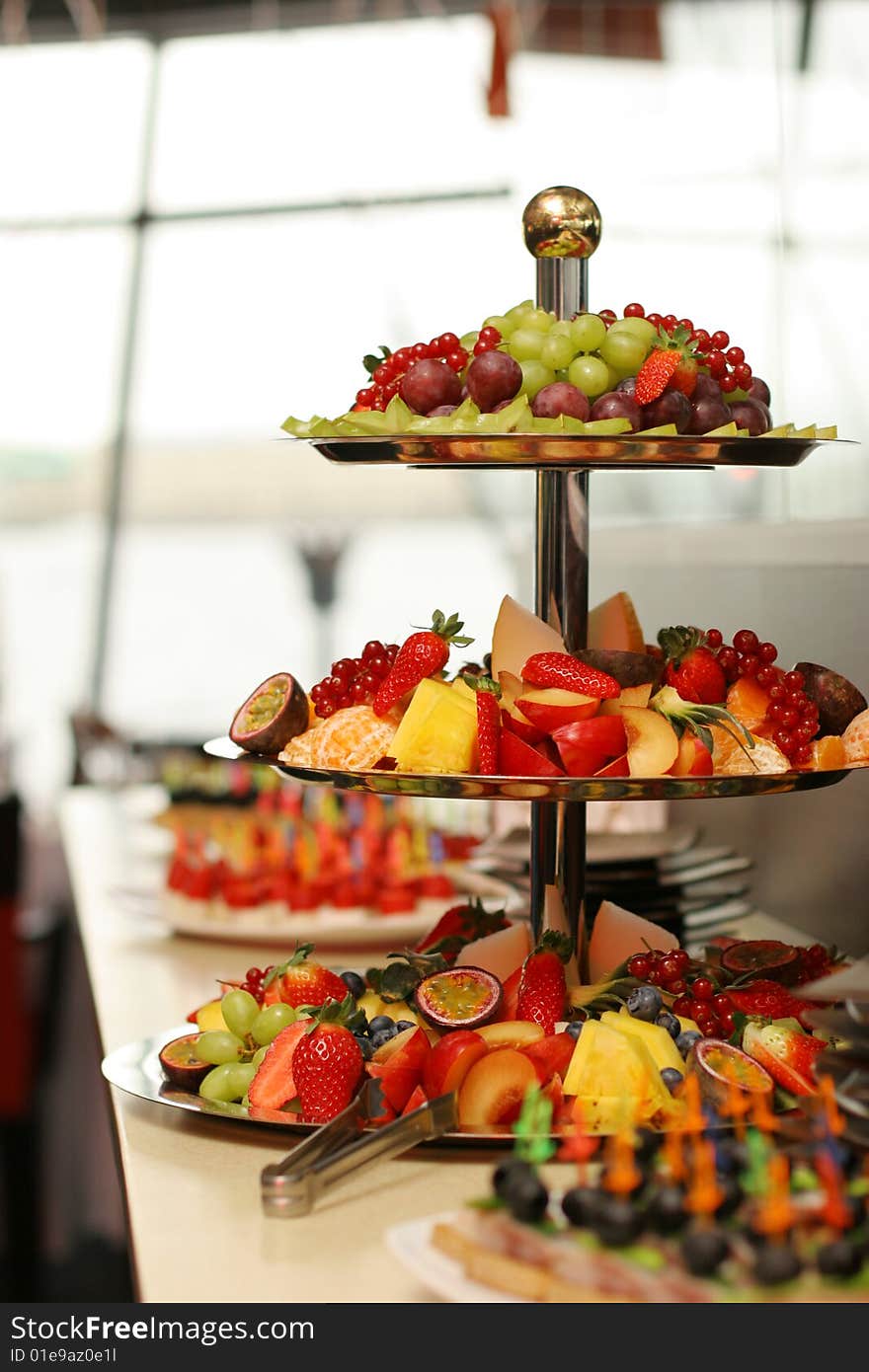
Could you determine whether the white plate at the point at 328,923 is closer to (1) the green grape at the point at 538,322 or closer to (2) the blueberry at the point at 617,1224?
(1) the green grape at the point at 538,322

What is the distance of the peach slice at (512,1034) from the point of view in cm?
136

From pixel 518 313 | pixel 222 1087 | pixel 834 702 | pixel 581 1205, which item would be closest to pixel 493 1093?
pixel 222 1087

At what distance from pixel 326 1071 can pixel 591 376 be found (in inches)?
23.4

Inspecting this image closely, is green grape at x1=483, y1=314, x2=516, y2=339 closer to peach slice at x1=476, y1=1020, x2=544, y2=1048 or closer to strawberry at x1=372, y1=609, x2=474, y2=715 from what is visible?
strawberry at x1=372, y1=609, x2=474, y2=715

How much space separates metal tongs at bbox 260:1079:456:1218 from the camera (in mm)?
1162

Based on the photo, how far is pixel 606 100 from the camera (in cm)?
516

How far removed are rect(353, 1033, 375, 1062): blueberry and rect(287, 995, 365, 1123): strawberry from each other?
0.04 metres

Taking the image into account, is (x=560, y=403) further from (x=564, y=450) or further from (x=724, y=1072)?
(x=724, y=1072)

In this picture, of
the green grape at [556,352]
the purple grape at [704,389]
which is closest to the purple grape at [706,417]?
the purple grape at [704,389]

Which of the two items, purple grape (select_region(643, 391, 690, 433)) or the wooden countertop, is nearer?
the wooden countertop


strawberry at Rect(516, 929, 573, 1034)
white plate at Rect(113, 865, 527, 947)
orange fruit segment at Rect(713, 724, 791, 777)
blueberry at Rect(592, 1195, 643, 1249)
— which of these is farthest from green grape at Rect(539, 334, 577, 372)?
white plate at Rect(113, 865, 527, 947)

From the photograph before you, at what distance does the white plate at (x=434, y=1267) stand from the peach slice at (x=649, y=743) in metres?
0.42

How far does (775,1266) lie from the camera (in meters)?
0.88

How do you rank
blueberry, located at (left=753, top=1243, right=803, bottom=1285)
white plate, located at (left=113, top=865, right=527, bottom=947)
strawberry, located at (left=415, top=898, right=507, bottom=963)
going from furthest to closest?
1. white plate, located at (left=113, top=865, right=527, bottom=947)
2. strawberry, located at (left=415, top=898, right=507, bottom=963)
3. blueberry, located at (left=753, top=1243, right=803, bottom=1285)
